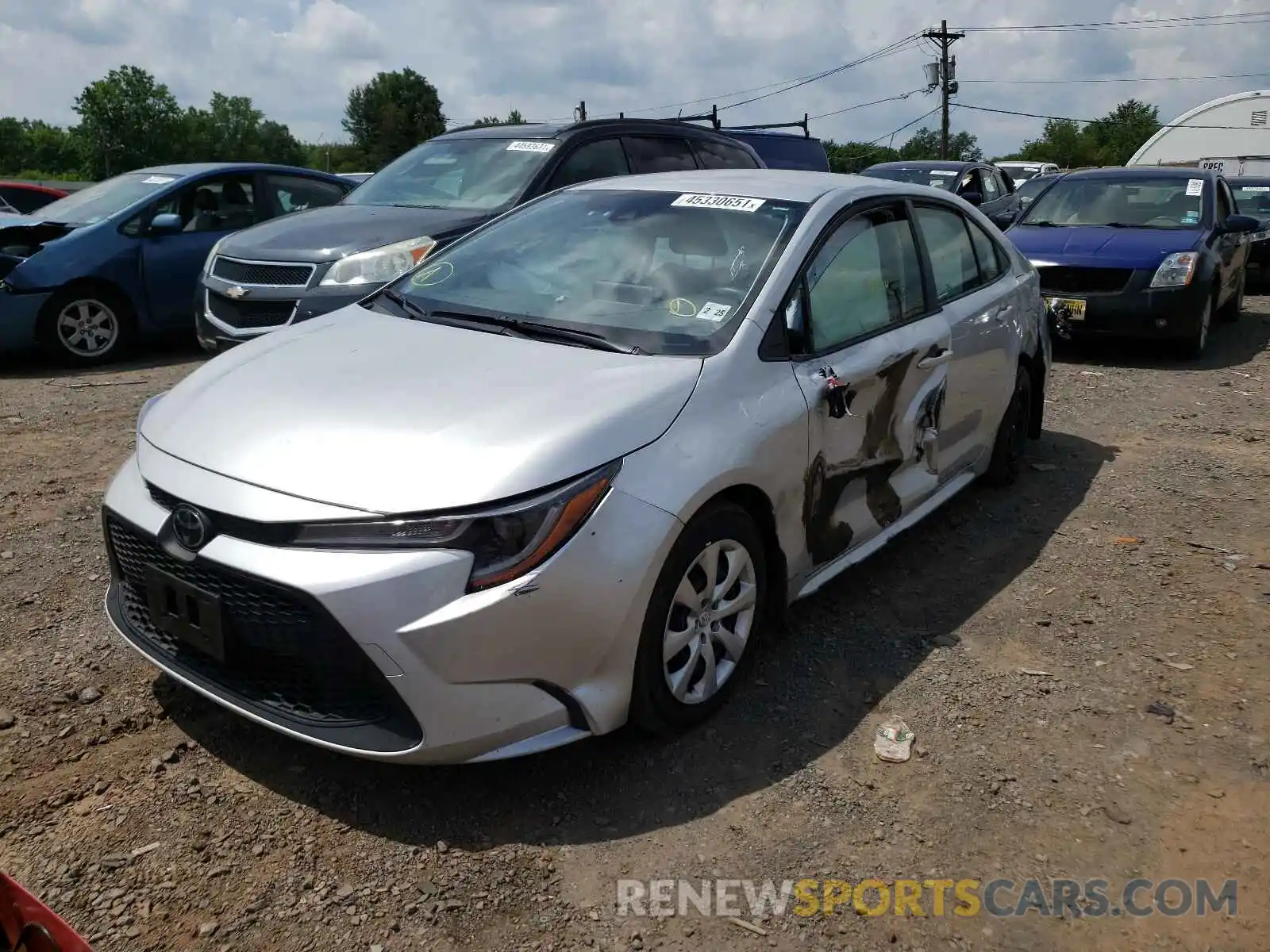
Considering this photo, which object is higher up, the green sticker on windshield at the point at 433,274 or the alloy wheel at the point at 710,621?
the green sticker on windshield at the point at 433,274

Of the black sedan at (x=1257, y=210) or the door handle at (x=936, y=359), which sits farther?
the black sedan at (x=1257, y=210)

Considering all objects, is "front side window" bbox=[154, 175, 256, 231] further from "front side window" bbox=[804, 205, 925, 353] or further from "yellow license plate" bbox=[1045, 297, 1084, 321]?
"yellow license plate" bbox=[1045, 297, 1084, 321]

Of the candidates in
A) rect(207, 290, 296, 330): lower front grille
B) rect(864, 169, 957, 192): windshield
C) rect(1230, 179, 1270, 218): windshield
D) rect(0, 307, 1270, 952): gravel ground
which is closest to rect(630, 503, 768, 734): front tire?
rect(0, 307, 1270, 952): gravel ground

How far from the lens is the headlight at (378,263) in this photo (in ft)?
21.6

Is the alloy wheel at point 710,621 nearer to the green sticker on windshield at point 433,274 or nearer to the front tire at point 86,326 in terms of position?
the green sticker on windshield at point 433,274

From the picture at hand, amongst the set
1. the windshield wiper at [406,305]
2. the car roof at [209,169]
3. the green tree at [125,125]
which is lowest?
the windshield wiper at [406,305]

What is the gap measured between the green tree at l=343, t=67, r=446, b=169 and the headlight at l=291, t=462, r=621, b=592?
3145 inches

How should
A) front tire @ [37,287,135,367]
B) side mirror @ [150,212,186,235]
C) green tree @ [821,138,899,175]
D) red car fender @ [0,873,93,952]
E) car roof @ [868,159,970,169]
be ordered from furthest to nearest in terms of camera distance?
1. green tree @ [821,138,899,175]
2. car roof @ [868,159,970,169]
3. side mirror @ [150,212,186,235]
4. front tire @ [37,287,135,367]
5. red car fender @ [0,873,93,952]

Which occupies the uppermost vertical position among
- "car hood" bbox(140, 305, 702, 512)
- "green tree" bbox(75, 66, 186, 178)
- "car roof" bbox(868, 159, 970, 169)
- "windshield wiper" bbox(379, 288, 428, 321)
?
"green tree" bbox(75, 66, 186, 178)

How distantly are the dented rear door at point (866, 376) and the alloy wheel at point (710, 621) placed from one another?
16.1 inches

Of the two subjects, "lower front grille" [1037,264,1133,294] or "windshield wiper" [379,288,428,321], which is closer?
"windshield wiper" [379,288,428,321]

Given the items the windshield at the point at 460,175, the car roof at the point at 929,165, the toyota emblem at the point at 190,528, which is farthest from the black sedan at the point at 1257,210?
the toyota emblem at the point at 190,528

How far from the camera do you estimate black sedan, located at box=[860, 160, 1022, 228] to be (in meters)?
13.1

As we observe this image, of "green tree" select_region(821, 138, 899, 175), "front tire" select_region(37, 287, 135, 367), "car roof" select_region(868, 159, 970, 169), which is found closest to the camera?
"front tire" select_region(37, 287, 135, 367)
